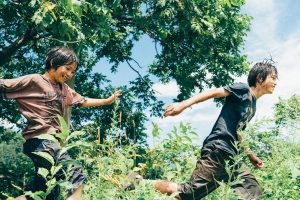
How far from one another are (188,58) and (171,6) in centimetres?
269

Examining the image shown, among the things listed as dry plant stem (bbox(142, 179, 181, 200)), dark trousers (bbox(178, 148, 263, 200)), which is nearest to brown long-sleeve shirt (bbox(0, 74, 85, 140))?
dry plant stem (bbox(142, 179, 181, 200))

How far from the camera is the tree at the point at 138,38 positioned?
275 inches

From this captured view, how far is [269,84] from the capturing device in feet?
11.7

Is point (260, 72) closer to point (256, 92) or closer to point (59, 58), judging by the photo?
point (256, 92)

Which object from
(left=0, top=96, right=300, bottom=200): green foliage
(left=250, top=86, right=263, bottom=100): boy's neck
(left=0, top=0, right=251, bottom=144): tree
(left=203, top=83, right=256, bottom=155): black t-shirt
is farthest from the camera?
(left=0, top=0, right=251, bottom=144): tree

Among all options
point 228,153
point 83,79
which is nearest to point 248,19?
point 83,79

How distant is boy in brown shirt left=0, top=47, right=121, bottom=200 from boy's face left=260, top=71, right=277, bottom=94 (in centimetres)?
180

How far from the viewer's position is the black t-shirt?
3.21 m

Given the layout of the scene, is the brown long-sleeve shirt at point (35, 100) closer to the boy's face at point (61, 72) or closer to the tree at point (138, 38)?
the boy's face at point (61, 72)

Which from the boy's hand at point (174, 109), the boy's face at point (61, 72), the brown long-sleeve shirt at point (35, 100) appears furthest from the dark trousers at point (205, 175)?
the boy's face at point (61, 72)

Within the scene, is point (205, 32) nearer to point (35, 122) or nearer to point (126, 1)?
point (126, 1)

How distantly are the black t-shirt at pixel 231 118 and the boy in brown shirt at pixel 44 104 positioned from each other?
1.19 meters

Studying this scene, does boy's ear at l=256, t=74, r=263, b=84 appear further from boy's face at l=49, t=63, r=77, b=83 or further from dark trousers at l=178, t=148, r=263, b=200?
boy's face at l=49, t=63, r=77, b=83

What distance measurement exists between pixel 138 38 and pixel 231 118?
10.0 m
